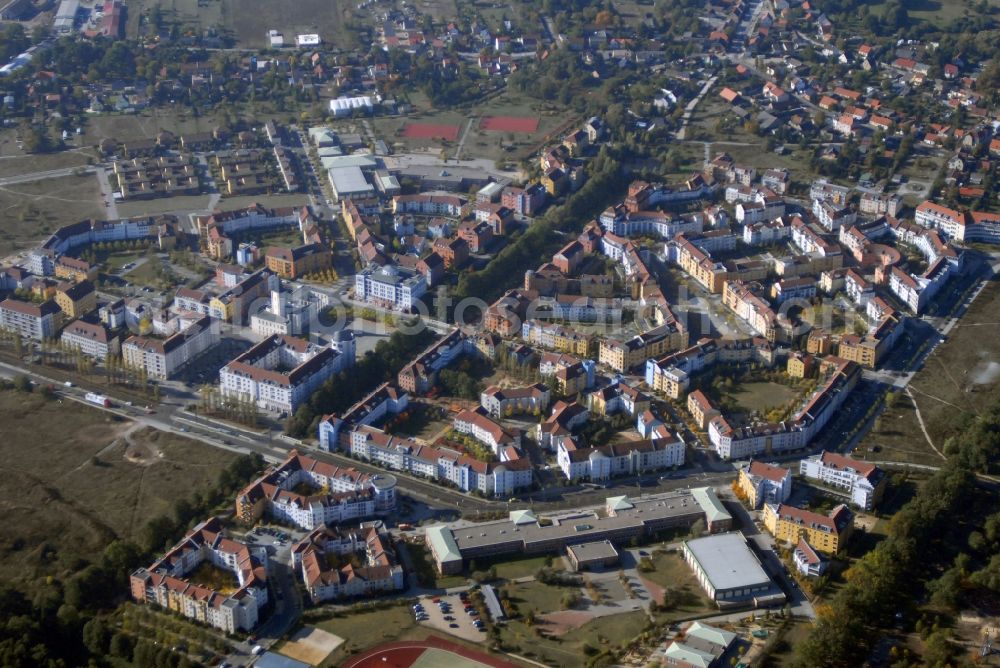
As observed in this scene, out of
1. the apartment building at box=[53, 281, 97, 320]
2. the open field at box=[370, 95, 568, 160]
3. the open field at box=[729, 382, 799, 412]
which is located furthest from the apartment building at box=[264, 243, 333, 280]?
the open field at box=[729, 382, 799, 412]

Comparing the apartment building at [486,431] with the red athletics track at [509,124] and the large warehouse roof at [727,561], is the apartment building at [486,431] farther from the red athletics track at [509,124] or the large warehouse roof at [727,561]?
the red athletics track at [509,124]

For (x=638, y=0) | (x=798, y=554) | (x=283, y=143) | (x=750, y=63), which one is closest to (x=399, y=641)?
(x=798, y=554)

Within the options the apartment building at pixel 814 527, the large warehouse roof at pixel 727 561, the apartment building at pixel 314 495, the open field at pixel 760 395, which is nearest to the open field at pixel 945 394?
the open field at pixel 760 395

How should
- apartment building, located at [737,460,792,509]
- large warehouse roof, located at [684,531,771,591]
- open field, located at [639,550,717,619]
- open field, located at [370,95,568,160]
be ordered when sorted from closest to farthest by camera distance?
open field, located at [639,550,717,619], large warehouse roof, located at [684,531,771,591], apartment building, located at [737,460,792,509], open field, located at [370,95,568,160]

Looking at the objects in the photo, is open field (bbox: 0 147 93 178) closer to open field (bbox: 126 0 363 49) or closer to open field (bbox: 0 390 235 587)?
open field (bbox: 126 0 363 49)

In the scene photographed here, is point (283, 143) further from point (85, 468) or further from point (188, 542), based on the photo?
point (188, 542)

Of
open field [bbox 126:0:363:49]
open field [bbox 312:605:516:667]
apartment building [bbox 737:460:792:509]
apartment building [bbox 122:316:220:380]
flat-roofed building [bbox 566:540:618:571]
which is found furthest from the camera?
open field [bbox 126:0:363:49]
